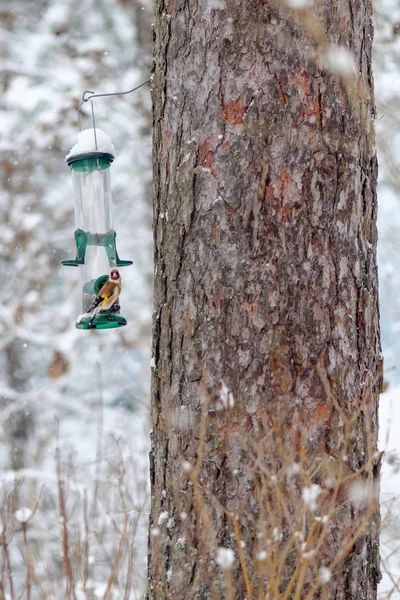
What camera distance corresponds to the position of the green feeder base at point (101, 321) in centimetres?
254

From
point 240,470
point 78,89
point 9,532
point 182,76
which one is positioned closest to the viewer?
point 240,470

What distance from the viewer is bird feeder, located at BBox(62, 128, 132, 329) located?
2580 mm

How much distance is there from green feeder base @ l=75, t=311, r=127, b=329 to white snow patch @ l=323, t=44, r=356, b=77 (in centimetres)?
119

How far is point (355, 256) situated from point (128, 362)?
19.9 feet

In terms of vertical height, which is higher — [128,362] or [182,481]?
[128,362]

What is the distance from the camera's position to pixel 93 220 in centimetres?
277

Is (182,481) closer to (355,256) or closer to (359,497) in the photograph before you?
(359,497)

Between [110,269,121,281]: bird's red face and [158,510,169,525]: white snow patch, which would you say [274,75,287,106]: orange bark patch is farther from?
[158,510,169,525]: white snow patch

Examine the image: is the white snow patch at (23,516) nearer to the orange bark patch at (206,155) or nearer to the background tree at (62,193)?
the orange bark patch at (206,155)

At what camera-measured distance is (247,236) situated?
180 centimetres

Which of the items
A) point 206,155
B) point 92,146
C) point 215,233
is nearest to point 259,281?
point 215,233

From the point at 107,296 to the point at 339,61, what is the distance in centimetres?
118

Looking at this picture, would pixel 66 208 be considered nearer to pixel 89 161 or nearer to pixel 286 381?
pixel 89 161

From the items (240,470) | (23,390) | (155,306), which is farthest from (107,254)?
(23,390)
